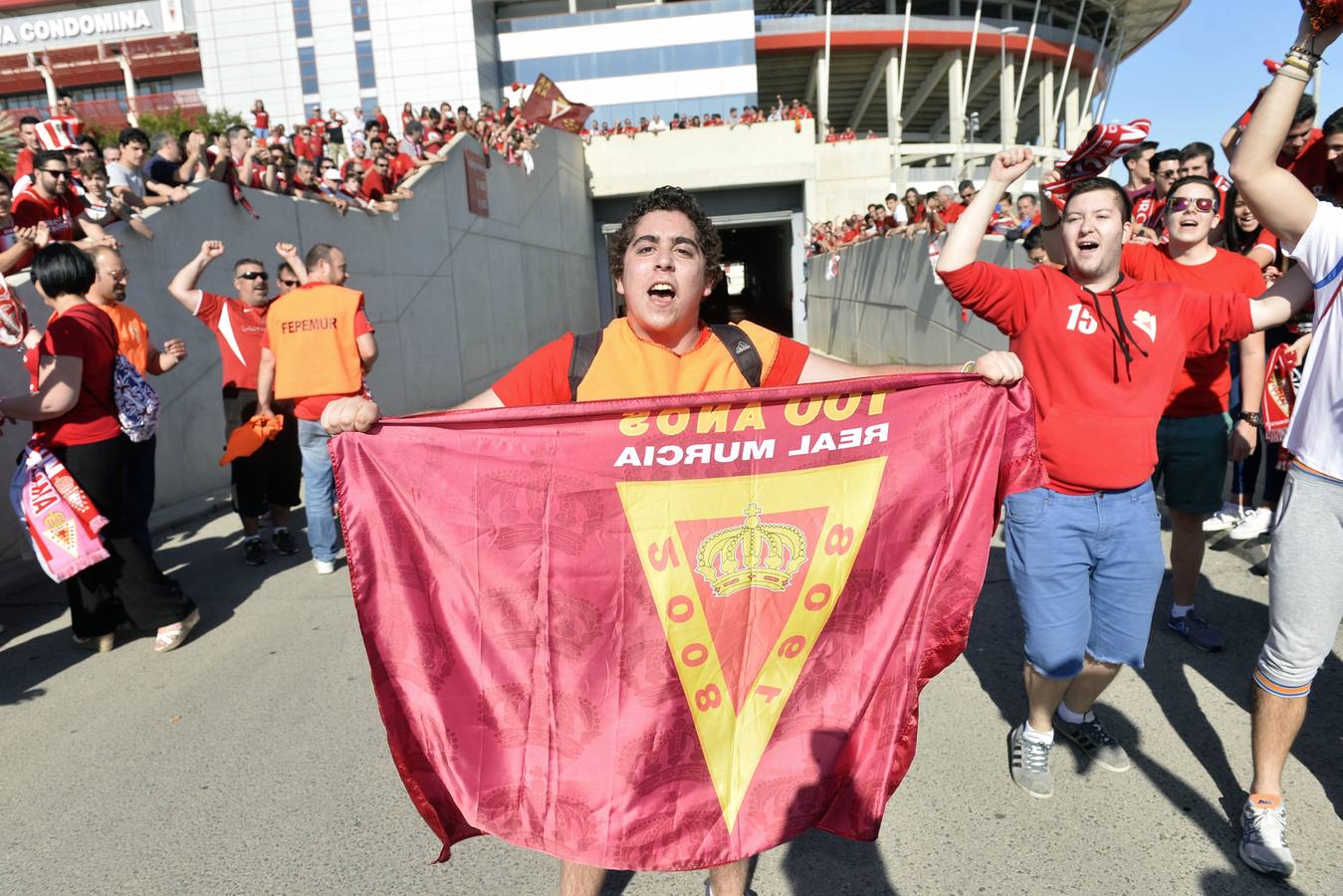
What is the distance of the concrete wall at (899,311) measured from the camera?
10.3m

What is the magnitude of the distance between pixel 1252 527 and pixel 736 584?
194 inches

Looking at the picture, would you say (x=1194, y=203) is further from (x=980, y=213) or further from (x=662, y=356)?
(x=662, y=356)

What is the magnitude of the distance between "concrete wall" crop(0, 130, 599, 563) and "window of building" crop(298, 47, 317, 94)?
2647cm

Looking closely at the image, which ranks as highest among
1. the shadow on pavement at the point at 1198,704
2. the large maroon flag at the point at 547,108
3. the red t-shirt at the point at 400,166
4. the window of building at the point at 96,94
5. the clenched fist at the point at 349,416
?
the window of building at the point at 96,94

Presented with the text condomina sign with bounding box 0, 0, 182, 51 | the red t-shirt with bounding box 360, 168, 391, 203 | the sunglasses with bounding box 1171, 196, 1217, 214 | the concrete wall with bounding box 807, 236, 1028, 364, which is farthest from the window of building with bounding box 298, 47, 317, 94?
the sunglasses with bounding box 1171, 196, 1217, 214

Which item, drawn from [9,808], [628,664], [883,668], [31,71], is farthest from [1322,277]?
[31,71]

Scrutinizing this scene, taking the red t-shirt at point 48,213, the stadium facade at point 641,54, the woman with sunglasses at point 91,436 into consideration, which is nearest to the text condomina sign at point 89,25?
the stadium facade at point 641,54

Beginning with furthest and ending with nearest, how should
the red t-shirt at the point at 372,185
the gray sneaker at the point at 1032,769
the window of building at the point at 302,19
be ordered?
the window of building at the point at 302,19, the red t-shirt at the point at 372,185, the gray sneaker at the point at 1032,769

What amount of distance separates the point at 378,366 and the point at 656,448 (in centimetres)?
1178

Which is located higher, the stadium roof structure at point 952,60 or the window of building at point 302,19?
the window of building at point 302,19

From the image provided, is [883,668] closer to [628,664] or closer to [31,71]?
[628,664]

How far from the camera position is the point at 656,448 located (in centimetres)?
228

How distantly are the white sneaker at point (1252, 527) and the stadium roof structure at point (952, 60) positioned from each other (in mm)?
35832

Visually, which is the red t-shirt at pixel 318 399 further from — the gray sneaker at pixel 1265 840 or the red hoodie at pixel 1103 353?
the gray sneaker at pixel 1265 840
